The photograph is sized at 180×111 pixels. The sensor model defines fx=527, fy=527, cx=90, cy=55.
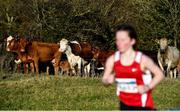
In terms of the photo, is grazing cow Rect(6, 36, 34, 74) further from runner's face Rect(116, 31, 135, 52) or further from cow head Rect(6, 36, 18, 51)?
runner's face Rect(116, 31, 135, 52)

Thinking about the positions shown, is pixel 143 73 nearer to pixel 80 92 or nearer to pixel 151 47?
pixel 80 92

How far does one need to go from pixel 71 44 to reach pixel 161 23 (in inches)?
329

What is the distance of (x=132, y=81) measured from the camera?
648 cm

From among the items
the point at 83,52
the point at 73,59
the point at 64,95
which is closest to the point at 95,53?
the point at 83,52

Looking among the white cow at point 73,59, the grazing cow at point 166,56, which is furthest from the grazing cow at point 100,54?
the grazing cow at point 166,56

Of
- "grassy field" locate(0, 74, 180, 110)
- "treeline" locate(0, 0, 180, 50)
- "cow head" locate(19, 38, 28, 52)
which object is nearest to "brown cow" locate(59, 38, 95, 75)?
"cow head" locate(19, 38, 28, 52)

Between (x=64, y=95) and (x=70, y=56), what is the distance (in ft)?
45.7

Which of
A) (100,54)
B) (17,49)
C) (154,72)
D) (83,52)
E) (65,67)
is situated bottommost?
(65,67)

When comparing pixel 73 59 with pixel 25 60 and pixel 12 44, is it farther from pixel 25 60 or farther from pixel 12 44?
pixel 12 44

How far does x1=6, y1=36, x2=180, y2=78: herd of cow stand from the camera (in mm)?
29016

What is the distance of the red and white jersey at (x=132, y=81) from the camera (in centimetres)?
646

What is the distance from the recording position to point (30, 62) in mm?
29219

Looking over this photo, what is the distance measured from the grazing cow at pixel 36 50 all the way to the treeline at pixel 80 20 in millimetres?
5241

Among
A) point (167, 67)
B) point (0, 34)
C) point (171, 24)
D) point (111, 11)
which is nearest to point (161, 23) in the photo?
point (171, 24)
